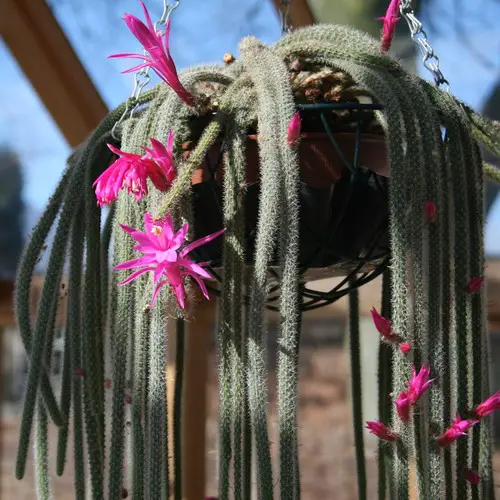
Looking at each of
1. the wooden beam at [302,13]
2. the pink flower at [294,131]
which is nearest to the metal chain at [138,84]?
the pink flower at [294,131]

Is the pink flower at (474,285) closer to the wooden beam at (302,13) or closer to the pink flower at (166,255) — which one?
the pink flower at (166,255)

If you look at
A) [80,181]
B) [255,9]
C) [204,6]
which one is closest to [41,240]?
[80,181]

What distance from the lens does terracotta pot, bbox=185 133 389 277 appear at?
785mm

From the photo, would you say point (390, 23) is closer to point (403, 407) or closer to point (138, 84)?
point (138, 84)

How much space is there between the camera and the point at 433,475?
26.5 inches

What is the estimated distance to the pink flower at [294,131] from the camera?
695mm

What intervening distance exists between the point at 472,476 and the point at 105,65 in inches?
72.4

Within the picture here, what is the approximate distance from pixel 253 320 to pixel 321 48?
34 centimetres

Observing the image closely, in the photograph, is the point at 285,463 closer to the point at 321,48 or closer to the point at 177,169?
the point at 177,169

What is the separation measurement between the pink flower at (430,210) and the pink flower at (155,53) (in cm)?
28

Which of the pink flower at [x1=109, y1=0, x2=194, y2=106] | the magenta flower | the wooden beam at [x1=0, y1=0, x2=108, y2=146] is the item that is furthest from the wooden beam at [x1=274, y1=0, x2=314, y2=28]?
the magenta flower

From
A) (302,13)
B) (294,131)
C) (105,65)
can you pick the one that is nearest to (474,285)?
(294,131)

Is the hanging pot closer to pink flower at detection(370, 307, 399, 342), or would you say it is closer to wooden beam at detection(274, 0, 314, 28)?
pink flower at detection(370, 307, 399, 342)

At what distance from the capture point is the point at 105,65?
223cm
